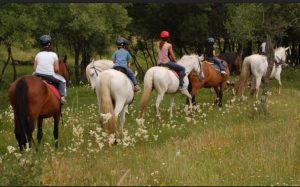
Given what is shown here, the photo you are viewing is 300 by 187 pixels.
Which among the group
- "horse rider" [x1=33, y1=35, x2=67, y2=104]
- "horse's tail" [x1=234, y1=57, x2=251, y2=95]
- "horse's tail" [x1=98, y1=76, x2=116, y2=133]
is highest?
"horse rider" [x1=33, y1=35, x2=67, y2=104]

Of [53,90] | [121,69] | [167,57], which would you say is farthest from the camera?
[167,57]

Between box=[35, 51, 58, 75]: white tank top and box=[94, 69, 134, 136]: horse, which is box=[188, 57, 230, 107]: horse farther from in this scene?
box=[35, 51, 58, 75]: white tank top

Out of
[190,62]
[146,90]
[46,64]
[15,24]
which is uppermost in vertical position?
[15,24]

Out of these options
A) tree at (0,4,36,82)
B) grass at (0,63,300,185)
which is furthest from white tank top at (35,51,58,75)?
tree at (0,4,36,82)

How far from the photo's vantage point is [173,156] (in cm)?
1088

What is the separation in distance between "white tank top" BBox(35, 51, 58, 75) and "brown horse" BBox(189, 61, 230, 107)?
9007 millimetres

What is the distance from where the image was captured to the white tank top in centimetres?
1414

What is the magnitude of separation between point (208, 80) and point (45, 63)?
10687 mm

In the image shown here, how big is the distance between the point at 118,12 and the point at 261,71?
24780 millimetres

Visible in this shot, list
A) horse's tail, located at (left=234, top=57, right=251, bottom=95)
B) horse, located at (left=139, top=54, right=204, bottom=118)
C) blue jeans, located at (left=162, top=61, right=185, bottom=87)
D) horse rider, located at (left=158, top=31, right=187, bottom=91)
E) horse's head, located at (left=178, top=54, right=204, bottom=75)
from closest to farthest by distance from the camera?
horse, located at (left=139, top=54, right=204, bottom=118), horse rider, located at (left=158, top=31, right=187, bottom=91), blue jeans, located at (left=162, top=61, right=185, bottom=87), horse's head, located at (left=178, top=54, right=204, bottom=75), horse's tail, located at (left=234, top=57, right=251, bottom=95)

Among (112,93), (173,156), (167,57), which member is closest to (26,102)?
(112,93)

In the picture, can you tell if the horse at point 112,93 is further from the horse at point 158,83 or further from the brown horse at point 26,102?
the horse at point 158,83

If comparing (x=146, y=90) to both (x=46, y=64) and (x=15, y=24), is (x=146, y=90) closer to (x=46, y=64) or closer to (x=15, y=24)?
(x=46, y=64)

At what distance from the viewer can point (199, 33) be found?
1984 inches
